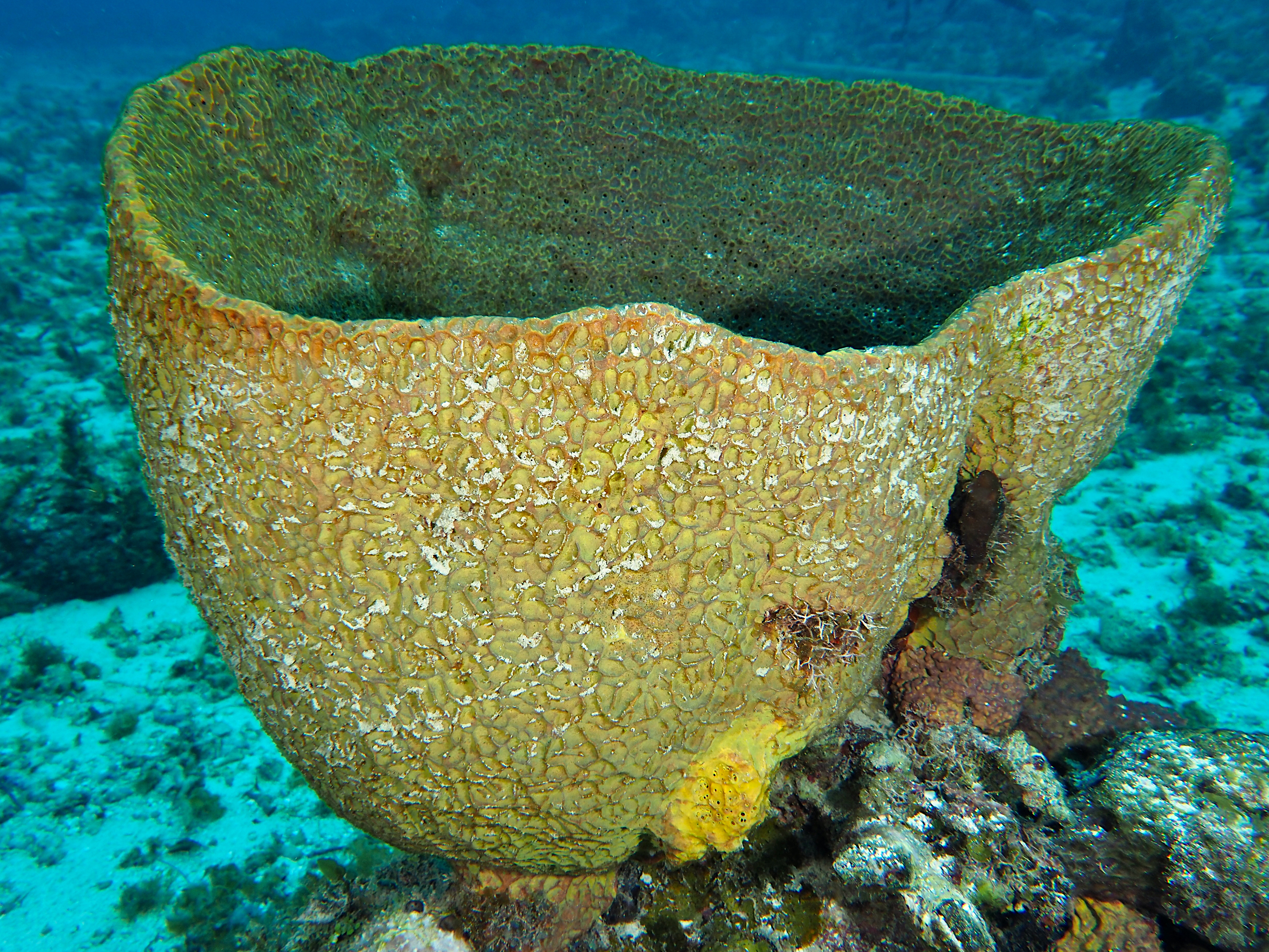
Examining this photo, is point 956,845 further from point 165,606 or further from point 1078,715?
point 165,606

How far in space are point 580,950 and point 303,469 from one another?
6.38 feet

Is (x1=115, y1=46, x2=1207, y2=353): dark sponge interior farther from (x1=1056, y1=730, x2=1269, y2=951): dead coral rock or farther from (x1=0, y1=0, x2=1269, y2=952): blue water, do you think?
(x1=0, y1=0, x2=1269, y2=952): blue water

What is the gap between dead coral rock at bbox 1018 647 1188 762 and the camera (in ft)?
9.03

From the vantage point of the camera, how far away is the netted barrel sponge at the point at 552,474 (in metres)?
1.56

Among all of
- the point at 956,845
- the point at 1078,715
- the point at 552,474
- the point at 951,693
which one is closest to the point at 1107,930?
the point at 956,845

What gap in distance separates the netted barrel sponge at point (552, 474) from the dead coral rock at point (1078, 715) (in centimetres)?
45

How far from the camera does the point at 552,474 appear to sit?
5.24 ft

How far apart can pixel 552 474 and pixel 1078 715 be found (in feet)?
8.68

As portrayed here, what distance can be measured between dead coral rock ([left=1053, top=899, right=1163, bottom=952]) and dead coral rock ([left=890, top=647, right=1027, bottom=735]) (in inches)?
23.3

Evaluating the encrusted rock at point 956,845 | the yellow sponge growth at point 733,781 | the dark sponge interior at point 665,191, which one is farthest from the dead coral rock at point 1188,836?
the dark sponge interior at point 665,191

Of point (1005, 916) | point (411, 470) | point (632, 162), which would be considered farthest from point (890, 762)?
point (632, 162)

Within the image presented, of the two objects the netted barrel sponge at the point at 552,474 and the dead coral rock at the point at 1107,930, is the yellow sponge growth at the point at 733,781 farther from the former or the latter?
the dead coral rock at the point at 1107,930

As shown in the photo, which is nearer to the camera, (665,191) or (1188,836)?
(1188,836)

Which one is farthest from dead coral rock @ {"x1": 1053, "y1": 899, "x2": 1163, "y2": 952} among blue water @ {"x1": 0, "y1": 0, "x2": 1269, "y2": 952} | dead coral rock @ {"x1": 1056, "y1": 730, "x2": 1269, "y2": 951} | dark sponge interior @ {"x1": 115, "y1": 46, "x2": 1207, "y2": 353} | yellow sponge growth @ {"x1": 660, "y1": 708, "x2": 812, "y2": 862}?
blue water @ {"x1": 0, "y1": 0, "x2": 1269, "y2": 952}
